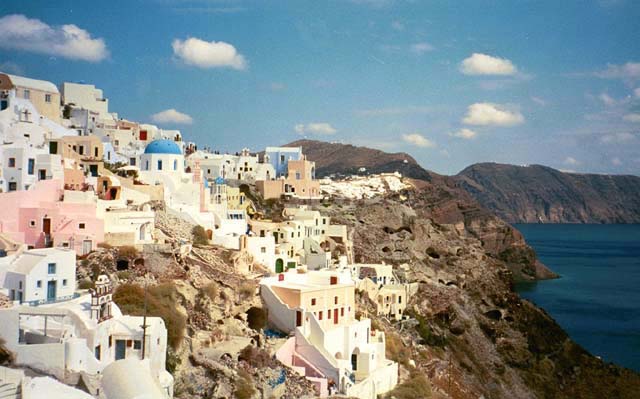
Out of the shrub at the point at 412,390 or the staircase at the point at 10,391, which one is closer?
the staircase at the point at 10,391

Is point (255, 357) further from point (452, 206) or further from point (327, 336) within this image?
point (452, 206)

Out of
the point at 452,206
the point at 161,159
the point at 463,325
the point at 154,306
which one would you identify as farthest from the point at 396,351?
the point at 452,206

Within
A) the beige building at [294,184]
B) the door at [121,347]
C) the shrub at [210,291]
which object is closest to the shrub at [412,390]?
the shrub at [210,291]

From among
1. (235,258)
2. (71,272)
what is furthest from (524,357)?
(71,272)

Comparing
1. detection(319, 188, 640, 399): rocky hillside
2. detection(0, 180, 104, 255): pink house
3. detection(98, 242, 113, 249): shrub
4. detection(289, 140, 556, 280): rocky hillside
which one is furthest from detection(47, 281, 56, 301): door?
detection(289, 140, 556, 280): rocky hillside

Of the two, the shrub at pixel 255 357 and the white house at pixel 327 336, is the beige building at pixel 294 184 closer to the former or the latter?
the white house at pixel 327 336

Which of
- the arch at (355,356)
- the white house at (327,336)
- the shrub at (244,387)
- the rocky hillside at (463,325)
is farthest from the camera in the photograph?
the rocky hillside at (463,325)

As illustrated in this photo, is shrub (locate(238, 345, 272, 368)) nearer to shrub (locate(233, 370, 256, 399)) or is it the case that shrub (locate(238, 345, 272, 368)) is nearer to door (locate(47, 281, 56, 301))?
shrub (locate(233, 370, 256, 399))

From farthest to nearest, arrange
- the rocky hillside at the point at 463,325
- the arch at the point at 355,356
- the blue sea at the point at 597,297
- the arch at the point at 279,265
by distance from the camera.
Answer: the blue sea at the point at 597,297, the rocky hillside at the point at 463,325, the arch at the point at 279,265, the arch at the point at 355,356
